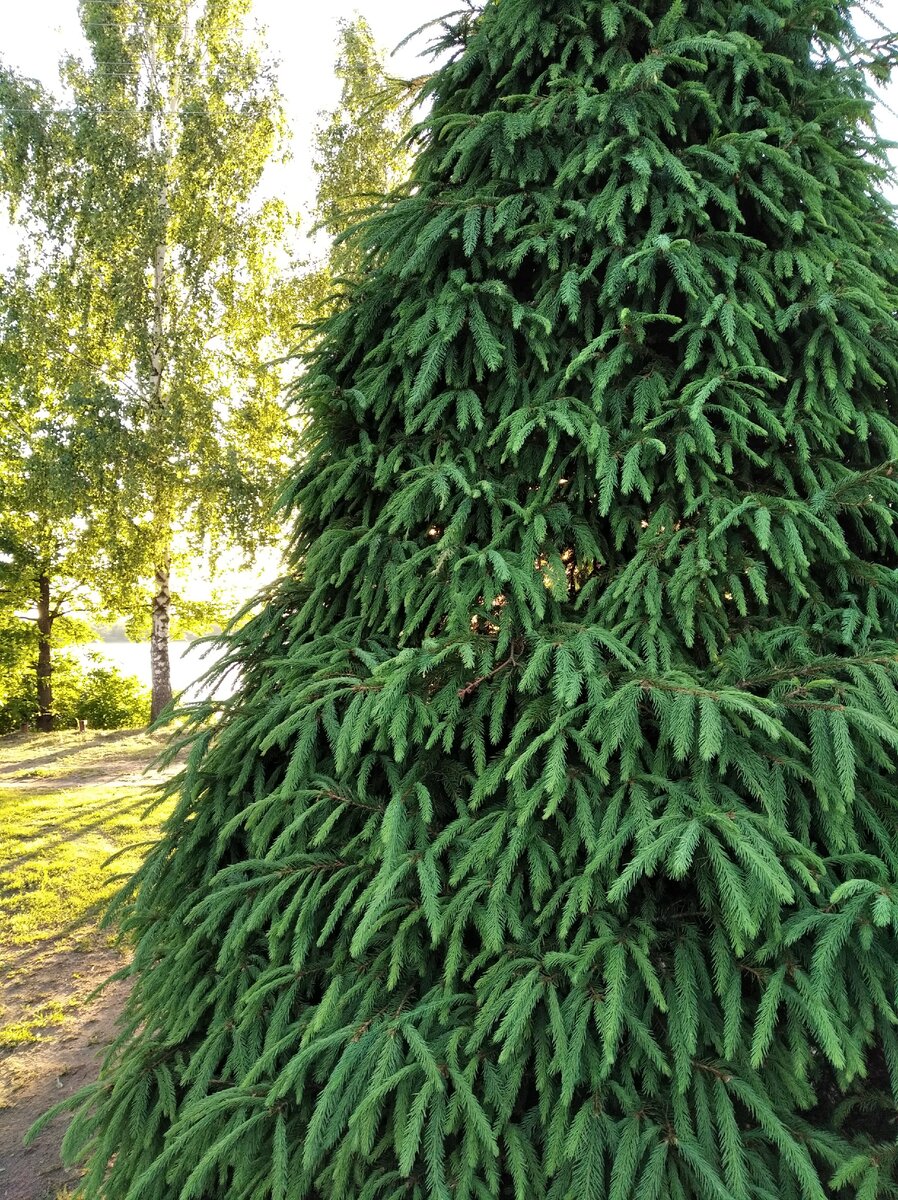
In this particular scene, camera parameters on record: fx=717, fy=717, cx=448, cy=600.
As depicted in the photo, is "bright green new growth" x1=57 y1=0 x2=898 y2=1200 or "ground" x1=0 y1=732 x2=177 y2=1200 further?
"ground" x1=0 y1=732 x2=177 y2=1200

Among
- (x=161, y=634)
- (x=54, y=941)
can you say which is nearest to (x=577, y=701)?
(x=54, y=941)

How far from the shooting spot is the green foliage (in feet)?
43.8

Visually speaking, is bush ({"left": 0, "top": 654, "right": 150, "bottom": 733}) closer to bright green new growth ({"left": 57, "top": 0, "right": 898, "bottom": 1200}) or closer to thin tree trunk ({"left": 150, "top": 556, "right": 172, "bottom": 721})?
thin tree trunk ({"left": 150, "top": 556, "right": 172, "bottom": 721})

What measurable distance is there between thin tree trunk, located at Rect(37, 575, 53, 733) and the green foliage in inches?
7.6

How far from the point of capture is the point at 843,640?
6.29 ft

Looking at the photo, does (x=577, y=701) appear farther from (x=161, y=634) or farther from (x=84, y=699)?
(x=84, y=699)

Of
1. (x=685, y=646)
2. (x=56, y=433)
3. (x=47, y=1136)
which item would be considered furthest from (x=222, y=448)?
(x=685, y=646)

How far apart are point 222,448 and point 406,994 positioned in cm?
802

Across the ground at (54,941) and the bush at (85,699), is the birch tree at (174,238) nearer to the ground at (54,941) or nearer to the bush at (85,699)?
the ground at (54,941)

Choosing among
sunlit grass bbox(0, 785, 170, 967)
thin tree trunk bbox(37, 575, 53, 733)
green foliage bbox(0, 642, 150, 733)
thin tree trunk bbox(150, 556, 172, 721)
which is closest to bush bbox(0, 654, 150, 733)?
green foliage bbox(0, 642, 150, 733)

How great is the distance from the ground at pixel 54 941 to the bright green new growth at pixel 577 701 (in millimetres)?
782

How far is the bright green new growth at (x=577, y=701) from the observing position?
1635 millimetres

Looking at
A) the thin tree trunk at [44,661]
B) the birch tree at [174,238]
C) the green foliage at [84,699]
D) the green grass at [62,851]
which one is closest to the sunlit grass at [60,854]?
the green grass at [62,851]

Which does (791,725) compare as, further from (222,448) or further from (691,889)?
(222,448)
